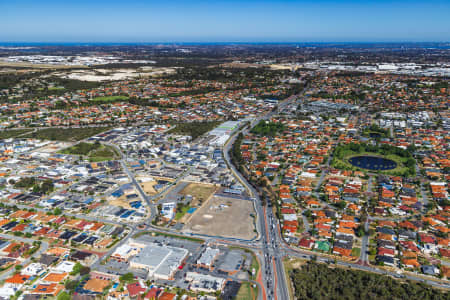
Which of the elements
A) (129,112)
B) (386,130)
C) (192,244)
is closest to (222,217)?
(192,244)

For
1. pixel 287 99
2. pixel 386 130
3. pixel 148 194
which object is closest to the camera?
pixel 148 194

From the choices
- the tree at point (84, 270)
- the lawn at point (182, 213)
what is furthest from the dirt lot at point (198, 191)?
the tree at point (84, 270)

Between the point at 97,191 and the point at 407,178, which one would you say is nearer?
the point at 97,191

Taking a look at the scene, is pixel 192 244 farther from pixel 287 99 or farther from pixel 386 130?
pixel 287 99

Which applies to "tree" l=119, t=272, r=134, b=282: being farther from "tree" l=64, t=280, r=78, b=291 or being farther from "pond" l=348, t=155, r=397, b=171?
"pond" l=348, t=155, r=397, b=171

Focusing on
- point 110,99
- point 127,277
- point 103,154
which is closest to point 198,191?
A: point 127,277

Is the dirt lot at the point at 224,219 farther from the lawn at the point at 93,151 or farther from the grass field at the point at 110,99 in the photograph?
the grass field at the point at 110,99

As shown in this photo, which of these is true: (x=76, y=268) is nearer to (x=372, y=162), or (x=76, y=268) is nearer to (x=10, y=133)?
(x=372, y=162)
